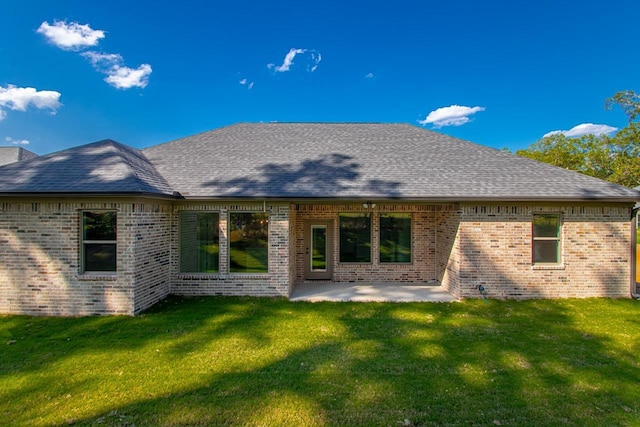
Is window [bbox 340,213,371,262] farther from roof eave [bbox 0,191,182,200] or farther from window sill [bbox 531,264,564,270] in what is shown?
roof eave [bbox 0,191,182,200]

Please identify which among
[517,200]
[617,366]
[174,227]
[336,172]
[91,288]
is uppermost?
[336,172]

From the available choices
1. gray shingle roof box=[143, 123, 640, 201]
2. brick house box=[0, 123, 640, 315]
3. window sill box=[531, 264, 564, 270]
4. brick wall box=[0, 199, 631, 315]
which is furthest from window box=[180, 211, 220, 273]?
window sill box=[531, 264, 564, 270]

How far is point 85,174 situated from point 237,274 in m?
4.21

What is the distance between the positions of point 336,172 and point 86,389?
281 inches

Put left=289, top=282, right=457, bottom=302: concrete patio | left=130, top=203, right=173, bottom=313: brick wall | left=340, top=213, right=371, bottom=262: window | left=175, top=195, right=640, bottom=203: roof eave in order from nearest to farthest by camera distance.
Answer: left=130, top=203, right=173, bottom=313: brick wall → left=175, top=195, right=640, bottom=203: roof eave → left=289, top=282, right=457, bottom=302: concrete patio → left=340, top=213, right=371, bottom=262: window

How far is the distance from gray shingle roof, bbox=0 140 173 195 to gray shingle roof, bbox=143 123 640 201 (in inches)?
42.4

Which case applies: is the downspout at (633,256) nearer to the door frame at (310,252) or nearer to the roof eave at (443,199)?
the roof eave at (443,199)

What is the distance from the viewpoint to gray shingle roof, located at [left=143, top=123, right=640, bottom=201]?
8.03 meters

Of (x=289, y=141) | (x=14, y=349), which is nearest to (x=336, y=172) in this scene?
(x=289, y=141)

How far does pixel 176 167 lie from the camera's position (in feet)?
30.7

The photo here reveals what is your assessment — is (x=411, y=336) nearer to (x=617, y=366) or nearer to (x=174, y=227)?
(x=617, y=366)

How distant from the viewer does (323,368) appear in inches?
180

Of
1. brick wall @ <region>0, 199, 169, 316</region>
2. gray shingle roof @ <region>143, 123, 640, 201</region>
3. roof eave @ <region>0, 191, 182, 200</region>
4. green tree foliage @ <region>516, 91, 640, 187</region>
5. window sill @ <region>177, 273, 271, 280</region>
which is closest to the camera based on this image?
roof eave @ <region>0, 191, 182, 200</region>

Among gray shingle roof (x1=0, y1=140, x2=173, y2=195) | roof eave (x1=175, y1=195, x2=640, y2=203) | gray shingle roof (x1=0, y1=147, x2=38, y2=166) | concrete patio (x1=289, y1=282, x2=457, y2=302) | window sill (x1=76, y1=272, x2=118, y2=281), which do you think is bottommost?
concrete patio (x1=289, y1=282, x2=457, y2=302)
